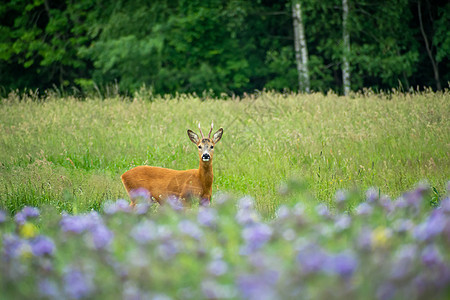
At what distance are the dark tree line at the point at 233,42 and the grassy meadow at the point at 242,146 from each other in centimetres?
765

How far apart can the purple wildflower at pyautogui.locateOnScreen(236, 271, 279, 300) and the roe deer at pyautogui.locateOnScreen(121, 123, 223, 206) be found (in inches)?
140

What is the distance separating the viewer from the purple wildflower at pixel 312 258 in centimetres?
211

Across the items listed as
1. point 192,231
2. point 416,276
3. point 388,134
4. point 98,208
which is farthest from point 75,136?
point 416,276

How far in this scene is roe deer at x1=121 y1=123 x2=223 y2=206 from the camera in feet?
19.5

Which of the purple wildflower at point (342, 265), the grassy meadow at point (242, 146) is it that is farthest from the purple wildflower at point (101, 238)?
the grassy meadow at point (242, 146)

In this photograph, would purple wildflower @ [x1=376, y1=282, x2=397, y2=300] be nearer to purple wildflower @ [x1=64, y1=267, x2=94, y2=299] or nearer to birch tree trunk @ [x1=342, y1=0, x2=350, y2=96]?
purple wildflower @ [x1=64, y1=267, x2=94, y2=299]

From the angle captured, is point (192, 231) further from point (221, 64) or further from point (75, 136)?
point (221, 64)

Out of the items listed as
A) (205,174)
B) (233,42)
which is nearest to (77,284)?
(205,174)

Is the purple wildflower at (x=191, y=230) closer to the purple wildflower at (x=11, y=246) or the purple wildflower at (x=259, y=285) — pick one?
the purple wildflower at (x=259, y=285)

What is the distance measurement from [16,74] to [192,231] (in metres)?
25.3

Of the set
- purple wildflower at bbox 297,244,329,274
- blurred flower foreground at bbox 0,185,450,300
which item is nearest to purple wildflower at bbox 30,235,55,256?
blurred flower foreground at bbox 0,185,450,300

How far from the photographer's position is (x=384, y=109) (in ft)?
32.5

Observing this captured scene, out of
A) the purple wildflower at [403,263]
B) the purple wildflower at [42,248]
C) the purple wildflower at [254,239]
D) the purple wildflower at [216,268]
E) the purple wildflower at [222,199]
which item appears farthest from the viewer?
the purple wildflower at [222,199]

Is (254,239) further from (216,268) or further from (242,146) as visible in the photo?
(242,146)
